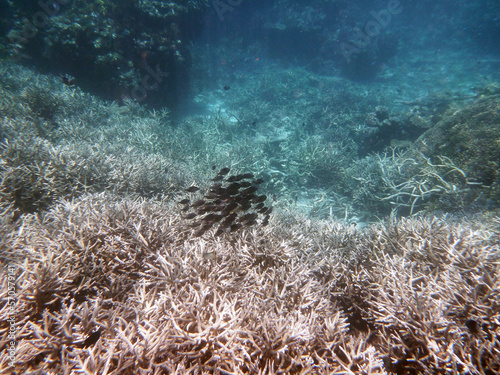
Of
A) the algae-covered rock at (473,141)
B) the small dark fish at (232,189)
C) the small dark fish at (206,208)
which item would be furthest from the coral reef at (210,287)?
the algae-covered rock at (473,141)

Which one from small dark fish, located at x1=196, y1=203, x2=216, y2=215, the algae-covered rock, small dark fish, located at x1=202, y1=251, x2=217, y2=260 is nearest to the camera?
small dark fish, located at x1=202, y1=251, x2=217, y2=260

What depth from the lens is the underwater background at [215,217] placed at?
176cm

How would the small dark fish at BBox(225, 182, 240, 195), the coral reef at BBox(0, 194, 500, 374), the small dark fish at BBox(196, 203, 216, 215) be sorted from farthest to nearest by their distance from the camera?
the small dark fish at BBox(225, 182, 240, 195)
the small dark fish at BBox(196, 203, 216, 215)
the coral reef at BBox(0, 194, 500, 374)

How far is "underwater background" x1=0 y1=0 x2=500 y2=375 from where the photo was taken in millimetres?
1761

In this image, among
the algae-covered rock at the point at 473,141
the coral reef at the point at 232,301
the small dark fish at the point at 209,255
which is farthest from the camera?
the algae-covered rock at the point at 473,141

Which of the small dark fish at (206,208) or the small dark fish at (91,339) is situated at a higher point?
the small dark fish at (206,208)

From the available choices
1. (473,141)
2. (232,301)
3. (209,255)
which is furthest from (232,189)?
(473,141)

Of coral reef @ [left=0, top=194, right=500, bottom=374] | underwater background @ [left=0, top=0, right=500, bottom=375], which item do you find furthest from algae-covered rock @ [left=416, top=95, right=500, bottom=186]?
coral reef @ [left=0, top=194, right=500, bottom=374]

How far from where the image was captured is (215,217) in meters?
2.76

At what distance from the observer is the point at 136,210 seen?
298cm

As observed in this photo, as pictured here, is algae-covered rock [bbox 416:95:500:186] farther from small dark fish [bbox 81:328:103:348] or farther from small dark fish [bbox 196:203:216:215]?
small dark fish [bbox 81:328:103:348]

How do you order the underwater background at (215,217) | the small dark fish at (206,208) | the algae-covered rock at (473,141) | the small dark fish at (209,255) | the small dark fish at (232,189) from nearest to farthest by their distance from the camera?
the underwater background at (215,217) < the small dark fish at (209,255) < the small dark fish at (206,208) < the small dark fish at (232,189) < the algae-covered rock at (473,141)

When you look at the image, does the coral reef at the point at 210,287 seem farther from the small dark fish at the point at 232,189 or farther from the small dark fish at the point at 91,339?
the small dark fish at the point at 232,189

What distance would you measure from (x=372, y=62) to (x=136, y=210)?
23.3m
